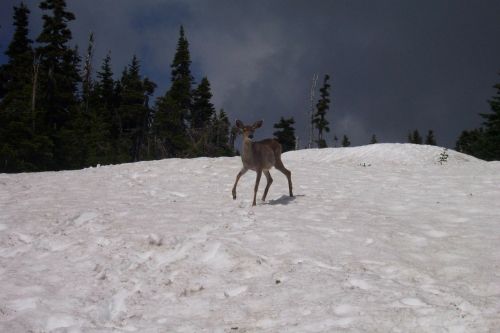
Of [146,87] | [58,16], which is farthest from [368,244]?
[146,87]

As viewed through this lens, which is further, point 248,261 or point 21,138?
point 21,138

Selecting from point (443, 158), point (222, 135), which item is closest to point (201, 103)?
point (222, 135)

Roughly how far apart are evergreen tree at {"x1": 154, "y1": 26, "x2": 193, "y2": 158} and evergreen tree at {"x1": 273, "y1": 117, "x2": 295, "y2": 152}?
15850 millimetres

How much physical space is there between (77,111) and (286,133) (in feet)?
114

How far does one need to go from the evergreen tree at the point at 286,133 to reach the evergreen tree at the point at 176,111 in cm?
1585

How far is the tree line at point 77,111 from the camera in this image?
33781 mm

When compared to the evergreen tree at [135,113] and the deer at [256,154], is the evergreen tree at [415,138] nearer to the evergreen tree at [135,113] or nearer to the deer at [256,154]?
the evergreen tree at [135,113]

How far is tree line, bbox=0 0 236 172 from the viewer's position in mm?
33781

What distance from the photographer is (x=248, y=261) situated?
21.9 ft

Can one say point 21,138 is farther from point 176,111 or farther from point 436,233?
point 436,233

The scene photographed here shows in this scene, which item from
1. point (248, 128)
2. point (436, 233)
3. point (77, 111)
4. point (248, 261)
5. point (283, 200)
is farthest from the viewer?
point (77, 111)

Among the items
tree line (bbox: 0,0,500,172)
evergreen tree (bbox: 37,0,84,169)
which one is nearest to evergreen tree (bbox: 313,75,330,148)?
tree line (bbox: 0,0,500,172)

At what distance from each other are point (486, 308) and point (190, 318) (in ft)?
10.8

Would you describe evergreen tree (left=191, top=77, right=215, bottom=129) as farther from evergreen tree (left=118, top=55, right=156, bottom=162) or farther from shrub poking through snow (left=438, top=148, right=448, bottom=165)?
shrub poking through snow (left=438, top=148, right=448, bottom=165)
